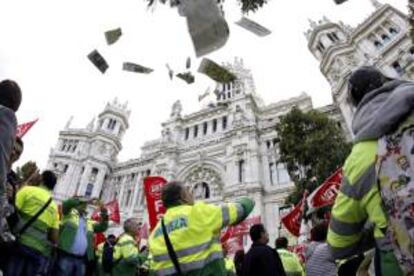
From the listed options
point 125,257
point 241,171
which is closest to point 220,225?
point 125,257

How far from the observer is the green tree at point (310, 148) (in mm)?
14617

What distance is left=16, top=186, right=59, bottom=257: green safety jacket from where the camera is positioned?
3.76m

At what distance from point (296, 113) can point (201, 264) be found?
1525cm

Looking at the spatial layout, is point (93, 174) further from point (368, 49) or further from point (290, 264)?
point (290, 264)

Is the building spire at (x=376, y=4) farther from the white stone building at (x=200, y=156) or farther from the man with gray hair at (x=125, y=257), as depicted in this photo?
the man with gray hair at (x=125, y=257)

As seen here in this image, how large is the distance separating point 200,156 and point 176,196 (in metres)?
26.3

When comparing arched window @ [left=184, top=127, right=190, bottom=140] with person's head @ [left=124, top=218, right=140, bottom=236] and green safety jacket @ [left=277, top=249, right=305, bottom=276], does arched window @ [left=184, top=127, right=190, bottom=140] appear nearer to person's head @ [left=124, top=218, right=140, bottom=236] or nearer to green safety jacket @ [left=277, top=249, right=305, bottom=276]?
person's head @ [left=124, top=218, right=140, bottom=236]

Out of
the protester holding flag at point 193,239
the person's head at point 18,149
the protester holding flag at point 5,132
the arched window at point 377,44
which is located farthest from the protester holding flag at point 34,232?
the arched window at point 377,44

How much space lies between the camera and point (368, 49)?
25.5 metres

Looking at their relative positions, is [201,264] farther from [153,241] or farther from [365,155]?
[365,155]

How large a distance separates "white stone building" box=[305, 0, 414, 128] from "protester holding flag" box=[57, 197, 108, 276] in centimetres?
2156

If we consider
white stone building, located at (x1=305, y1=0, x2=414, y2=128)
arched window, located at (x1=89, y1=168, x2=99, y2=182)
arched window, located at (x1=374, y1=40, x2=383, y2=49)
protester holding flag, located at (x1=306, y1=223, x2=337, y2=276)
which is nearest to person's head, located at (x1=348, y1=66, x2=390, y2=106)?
protester holding flag, located at (x1=306, y1=223, x2=337, y2=276)

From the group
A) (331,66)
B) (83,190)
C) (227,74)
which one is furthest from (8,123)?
(83,190)

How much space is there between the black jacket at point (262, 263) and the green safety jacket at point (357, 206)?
2222mm
